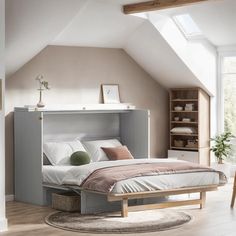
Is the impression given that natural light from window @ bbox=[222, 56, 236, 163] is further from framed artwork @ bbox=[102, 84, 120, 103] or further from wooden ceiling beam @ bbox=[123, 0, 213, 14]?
wooden ceiling beam @ bbox=[123, 0, 213, 14]

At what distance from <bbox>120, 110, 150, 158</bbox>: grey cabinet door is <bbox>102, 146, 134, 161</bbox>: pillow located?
38 cm

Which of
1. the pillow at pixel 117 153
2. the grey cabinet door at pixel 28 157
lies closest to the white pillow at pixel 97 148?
the pillow at pixel 117 153

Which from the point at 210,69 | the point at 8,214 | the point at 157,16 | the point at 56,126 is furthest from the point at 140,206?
the point at 210,69

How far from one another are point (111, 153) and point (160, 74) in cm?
201

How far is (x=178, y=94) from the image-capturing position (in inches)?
401

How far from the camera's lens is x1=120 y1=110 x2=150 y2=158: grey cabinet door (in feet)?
28.3

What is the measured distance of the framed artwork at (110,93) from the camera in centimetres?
911

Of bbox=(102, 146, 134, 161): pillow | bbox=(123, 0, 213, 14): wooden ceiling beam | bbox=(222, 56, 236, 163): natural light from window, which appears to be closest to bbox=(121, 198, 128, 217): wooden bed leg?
bbox=(102, 146, 134, 161): pillow

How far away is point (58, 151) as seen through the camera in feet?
25.8

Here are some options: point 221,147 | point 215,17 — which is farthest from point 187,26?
point 221,147

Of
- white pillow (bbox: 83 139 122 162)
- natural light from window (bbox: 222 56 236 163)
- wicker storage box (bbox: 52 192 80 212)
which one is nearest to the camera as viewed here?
wicker storage box (bbox: 52 192 80 212)

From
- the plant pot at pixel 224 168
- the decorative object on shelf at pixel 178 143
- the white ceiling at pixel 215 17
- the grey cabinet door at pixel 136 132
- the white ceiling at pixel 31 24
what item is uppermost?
the white ceiling at pixel 215 17

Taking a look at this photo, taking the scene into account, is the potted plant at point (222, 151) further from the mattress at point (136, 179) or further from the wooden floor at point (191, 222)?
the mattress at point (136, 179)

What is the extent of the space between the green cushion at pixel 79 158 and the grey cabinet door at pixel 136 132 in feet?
3.92
